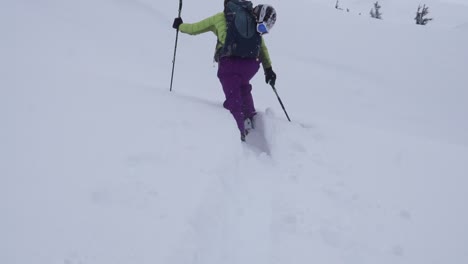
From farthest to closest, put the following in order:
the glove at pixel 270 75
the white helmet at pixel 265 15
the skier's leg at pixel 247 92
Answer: the glove at pixel 270 75 → the skier's leg at pixel 247 92 → the white helmet at pixel 265 15

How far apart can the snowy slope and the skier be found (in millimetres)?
338

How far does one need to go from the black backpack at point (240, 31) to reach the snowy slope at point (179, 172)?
806mm

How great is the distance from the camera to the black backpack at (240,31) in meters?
4.81

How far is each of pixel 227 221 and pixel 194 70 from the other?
5095 millimetres

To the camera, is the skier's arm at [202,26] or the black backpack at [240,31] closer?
the black backpack at [240,31]

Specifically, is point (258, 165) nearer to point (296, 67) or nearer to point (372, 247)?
point (372, 247)

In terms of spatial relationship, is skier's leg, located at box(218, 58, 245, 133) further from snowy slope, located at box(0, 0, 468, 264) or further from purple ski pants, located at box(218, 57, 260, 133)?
snowy slope, located at box(0, 0, 468, 264)

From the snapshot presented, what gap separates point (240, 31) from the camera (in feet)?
15.8

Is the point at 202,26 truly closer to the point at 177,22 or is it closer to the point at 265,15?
the point at 177,22

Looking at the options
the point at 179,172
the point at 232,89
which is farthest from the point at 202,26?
the point at 179,172

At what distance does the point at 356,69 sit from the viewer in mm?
8617

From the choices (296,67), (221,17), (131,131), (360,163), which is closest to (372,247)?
(360,163)

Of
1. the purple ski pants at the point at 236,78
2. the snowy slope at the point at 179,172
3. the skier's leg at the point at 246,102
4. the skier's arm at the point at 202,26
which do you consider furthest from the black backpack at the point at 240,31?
the snowy slope at the point at 179,172

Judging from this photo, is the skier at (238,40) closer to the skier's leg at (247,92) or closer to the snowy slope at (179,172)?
the skier's leg at (247,92)
